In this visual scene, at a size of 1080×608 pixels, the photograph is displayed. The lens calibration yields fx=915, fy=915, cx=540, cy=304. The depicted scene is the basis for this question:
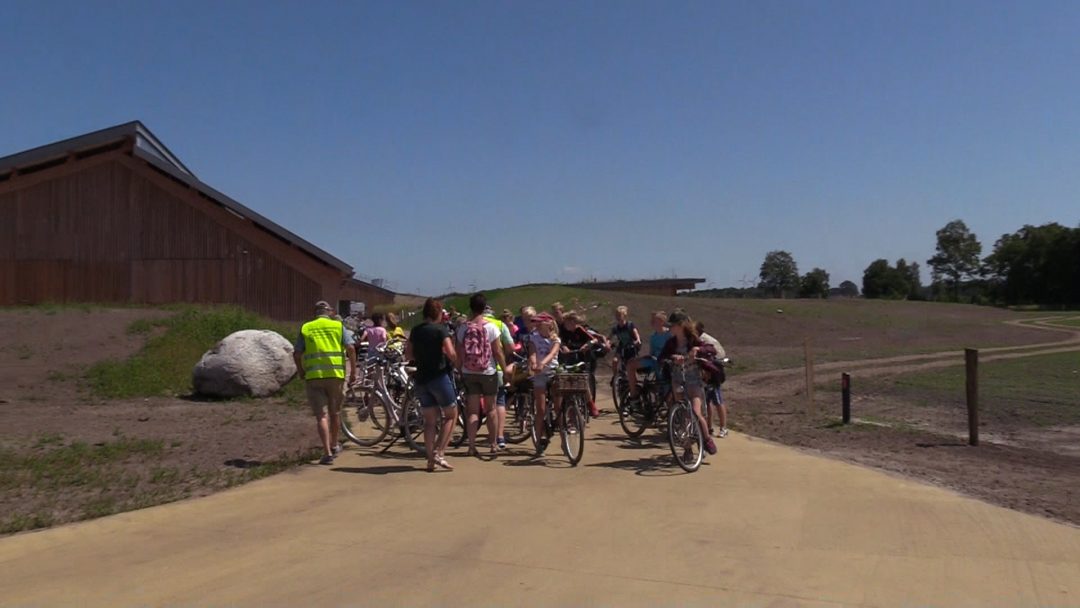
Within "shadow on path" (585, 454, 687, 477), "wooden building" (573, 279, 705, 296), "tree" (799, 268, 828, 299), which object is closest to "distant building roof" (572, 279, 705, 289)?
"wooden building" (573, 279, 705, 296)

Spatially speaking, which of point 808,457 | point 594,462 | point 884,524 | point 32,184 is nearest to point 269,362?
point 594,462

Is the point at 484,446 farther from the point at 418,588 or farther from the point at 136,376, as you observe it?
the point at 136,376

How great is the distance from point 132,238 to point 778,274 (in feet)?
287

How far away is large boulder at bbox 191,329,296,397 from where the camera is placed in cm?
1661

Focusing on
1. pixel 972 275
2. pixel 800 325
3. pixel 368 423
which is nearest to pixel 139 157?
pixel 368 423

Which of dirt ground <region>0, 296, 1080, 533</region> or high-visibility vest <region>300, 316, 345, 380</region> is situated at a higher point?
high-visibility vest <region>300, 316, 345, 380</region>

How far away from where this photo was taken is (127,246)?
30.1 metres

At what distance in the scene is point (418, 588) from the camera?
5.64 meters

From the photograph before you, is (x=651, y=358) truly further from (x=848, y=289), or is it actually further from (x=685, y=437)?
(x=848, y=289)

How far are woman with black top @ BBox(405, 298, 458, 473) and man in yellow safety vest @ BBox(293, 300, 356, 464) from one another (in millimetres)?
1033

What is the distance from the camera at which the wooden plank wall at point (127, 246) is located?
97.7 feet

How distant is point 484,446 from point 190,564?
18.7 feet

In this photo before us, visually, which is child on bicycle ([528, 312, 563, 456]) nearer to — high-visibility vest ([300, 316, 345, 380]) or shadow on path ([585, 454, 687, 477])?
shadow on path ([585, 454, 687, 477])

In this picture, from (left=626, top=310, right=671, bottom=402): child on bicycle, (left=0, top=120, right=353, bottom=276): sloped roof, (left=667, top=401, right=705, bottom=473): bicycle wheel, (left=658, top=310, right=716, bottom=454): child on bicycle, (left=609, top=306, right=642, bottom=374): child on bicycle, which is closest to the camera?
(left=667, top=401, right=705, bottom=473): bicycle wheel
